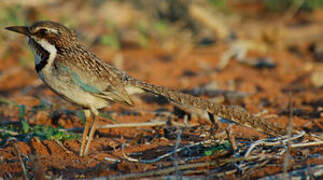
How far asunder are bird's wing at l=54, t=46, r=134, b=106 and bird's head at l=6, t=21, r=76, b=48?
0.63ft

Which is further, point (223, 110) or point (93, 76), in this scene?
point (93, 76)

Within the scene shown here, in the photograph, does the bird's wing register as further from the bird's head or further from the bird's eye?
the bird's eye

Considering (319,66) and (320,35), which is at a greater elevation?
(320,35)

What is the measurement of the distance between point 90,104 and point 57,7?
10.0 metres

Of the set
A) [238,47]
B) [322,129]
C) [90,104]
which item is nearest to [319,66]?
[238,47]

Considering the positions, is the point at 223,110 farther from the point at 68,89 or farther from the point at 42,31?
the point at 42,31

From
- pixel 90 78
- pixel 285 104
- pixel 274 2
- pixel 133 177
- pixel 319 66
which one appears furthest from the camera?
pixel 274 2

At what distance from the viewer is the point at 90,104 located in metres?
5.23

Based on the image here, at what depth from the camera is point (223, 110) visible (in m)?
4.92

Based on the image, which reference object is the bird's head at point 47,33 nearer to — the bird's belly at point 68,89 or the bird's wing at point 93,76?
the bird's wing at point 93,76

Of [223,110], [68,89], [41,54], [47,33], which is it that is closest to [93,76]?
[68,89]

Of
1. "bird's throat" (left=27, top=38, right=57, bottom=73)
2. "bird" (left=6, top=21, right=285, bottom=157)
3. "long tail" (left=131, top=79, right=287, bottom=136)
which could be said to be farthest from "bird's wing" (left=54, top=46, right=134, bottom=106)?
"long tail" (left=131, top=79, right=287, bottom=136)

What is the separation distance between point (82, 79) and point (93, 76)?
0.49ft

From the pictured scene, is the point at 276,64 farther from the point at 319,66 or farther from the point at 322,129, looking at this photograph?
the point at 322,129
